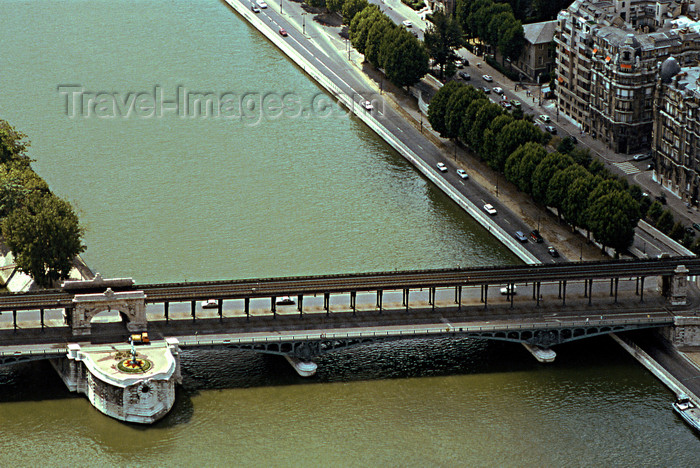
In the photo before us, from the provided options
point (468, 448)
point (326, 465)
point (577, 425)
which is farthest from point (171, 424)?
point (577, 425)

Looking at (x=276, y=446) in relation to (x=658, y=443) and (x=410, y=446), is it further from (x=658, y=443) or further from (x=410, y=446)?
(x=658, y=443)

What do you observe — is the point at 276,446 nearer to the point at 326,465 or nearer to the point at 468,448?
the point at 326,465

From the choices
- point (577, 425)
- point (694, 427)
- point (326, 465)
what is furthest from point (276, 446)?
point (694, 427)

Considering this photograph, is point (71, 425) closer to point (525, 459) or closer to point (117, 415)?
point (117, 415)

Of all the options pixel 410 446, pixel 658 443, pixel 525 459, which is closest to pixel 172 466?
→ pixel 410 446

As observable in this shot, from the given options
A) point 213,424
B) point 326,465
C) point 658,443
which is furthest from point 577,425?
point 213,424

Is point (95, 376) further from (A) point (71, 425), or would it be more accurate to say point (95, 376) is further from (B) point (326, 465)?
(B) point (326, 465)
